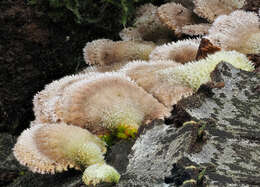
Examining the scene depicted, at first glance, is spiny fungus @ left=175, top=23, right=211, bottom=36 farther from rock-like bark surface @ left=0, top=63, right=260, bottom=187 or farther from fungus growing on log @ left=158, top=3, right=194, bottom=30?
rock-like bark surface @ left=0, top=63, right=260, bottom=187

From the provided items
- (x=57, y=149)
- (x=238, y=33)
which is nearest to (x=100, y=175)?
(x=57, y=149)

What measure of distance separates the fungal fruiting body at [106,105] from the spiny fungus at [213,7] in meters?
1.72

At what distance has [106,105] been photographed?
2.84 meters

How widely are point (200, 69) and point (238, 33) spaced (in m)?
0.71

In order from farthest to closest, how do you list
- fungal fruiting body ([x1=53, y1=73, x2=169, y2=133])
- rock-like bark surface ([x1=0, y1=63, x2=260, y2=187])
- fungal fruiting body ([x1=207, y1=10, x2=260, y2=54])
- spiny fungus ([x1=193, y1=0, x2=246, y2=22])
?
spiny fungus ([x1=193, y1=0, x2=246, y2=22]) → fungal fruiting body ([x1=207, y1=10, x2=260, y2=54]) → fungal fruiting body ([x1=53, y1=73, x2=169, y2=133]) → rock-like bark surface ([x1=0, y1=63, x2=260, y2=187])

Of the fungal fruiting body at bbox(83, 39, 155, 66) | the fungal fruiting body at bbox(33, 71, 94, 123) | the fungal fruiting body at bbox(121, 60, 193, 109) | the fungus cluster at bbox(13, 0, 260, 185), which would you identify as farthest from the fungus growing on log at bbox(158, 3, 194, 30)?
A: the fungal fruiting body at bbox(33, 71, 94, 123)

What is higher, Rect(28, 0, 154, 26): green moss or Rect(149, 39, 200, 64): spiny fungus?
Rect(149, 39, 200, 64): spiny fungus

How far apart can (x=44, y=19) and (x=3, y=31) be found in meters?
0.49

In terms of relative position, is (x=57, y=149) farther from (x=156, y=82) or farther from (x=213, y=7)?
(x=213, y=7)

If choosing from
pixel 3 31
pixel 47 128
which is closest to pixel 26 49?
pixel 3 31

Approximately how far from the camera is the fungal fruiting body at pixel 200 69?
9.69ft

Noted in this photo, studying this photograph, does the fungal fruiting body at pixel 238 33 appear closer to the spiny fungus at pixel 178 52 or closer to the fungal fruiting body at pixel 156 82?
Result: the spiny fungus at pixel 178 52

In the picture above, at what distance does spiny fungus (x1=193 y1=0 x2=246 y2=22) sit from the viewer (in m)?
4.24

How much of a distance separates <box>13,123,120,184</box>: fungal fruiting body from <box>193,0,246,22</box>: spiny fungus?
2242mm
